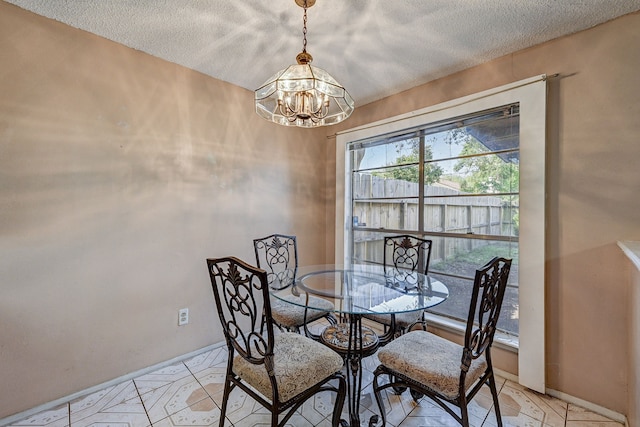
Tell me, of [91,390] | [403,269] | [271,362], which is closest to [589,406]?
[403,269]

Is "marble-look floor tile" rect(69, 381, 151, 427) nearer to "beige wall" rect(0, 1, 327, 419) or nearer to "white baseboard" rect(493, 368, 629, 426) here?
"beige wall" rect(0, 1, 327, 419)

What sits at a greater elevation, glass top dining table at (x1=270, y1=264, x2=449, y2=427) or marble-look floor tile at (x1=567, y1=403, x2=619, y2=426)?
glass top dining table at (x1=270, y1=264, x2=449, y2=427)

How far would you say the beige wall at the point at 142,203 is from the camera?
1.60 m

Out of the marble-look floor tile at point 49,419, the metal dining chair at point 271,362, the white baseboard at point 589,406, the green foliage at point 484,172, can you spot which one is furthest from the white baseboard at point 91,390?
the green foliage at point 484,172

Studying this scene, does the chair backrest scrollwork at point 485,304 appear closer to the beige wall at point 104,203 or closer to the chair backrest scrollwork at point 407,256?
the chair backrest scrollwork at point 407,256

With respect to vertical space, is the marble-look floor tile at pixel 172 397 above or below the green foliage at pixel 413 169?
below

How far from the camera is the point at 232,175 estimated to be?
8.25ft

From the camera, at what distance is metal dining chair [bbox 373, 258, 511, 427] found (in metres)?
1.22

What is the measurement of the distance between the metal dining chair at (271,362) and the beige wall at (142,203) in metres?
1.04

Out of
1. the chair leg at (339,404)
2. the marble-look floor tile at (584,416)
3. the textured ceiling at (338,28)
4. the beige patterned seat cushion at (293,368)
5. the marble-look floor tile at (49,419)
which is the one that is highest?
the textured ceiling at (338,28)

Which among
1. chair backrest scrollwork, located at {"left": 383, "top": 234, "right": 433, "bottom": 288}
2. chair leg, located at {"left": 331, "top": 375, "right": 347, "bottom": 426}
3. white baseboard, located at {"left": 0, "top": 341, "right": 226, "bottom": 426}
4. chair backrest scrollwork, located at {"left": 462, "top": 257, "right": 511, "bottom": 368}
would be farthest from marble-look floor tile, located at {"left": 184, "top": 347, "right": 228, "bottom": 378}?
chair backrest scrollwork, located at {"left": 462, "top": 257, "right": 511, "bottom": 368}

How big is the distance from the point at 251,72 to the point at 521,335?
284 cm

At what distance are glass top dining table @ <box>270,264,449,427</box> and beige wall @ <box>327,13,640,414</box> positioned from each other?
0.83 m

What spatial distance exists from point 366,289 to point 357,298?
19 cm
